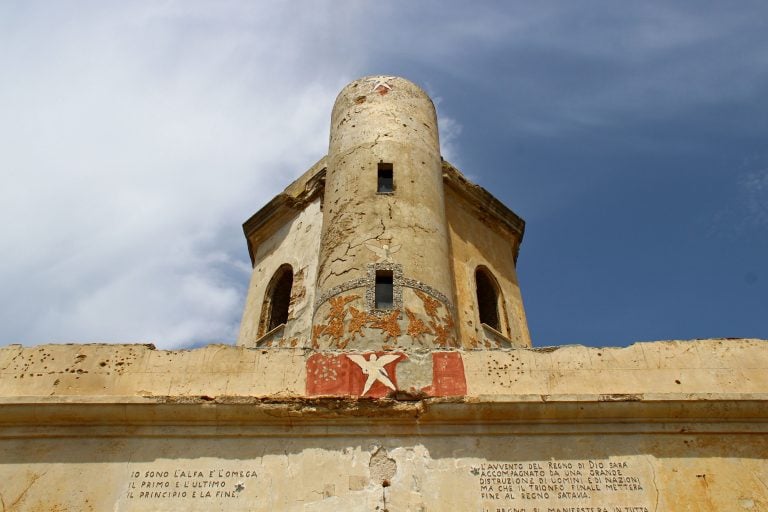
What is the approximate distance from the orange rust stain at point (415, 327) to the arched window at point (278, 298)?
3994 mm

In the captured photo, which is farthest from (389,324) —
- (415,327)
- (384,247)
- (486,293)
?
(486,293)

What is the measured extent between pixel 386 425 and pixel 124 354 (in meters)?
2.90

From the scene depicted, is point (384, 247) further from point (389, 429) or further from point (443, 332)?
point (389, 429)

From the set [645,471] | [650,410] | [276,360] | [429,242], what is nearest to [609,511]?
[645,471]

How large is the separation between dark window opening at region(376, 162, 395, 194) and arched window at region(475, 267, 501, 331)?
267cm

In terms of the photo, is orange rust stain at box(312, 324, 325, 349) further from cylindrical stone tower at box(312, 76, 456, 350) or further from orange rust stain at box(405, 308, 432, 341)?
orange rust stain at box(405, 308, 432, 341)

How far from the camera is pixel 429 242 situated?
384 inches

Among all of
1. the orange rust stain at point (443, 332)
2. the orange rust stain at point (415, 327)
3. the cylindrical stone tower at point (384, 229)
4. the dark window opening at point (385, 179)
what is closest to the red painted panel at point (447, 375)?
the cylindrical stone tower at point (384, 229)

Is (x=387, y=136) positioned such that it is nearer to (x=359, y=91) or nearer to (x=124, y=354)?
(x=359, y=91)

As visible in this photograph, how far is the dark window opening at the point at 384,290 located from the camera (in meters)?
8.86

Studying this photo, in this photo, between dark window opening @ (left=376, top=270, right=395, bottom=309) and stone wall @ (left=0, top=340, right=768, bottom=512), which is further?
dark window opening @ (left=376, top=270, right=395, bottom=309)

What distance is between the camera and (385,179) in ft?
Answer: 35.1

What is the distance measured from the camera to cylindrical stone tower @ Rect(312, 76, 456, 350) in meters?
8.70

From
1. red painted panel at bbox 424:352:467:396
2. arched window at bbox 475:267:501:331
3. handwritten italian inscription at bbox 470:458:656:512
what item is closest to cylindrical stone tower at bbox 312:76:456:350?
red painted panel at bbox 424:352:467:396
